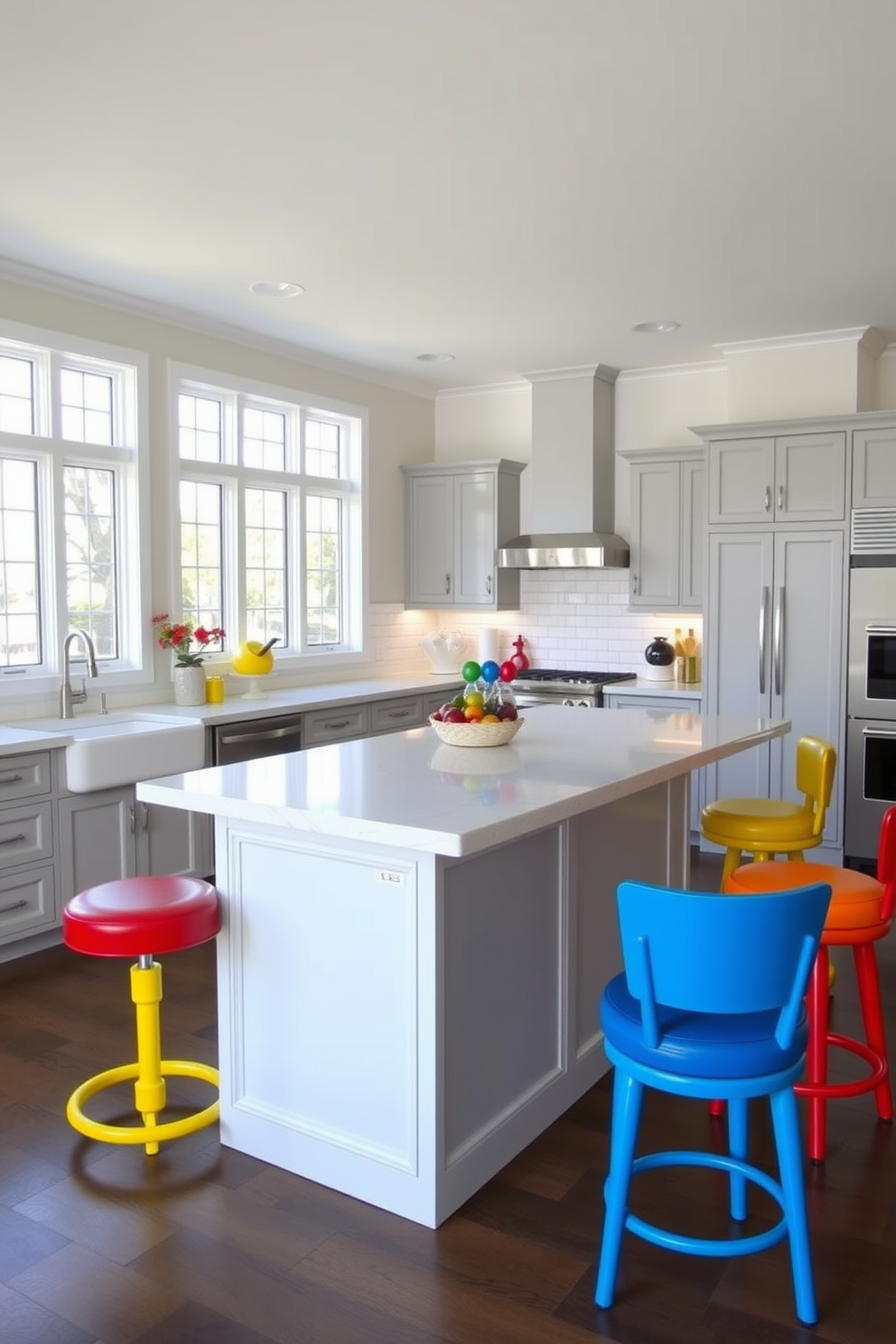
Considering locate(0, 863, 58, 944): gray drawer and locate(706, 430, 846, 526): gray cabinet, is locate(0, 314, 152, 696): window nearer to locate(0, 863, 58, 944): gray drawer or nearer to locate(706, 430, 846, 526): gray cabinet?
locate(0, 863, 58, 944): gray drawer

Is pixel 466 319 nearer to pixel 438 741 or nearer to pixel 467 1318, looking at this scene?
pixel 438 741

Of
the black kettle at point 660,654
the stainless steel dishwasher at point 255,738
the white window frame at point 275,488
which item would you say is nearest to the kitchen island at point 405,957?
the stainless steel dishwasher at point 255,738

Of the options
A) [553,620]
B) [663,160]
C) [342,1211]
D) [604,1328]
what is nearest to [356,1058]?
[342,1211]

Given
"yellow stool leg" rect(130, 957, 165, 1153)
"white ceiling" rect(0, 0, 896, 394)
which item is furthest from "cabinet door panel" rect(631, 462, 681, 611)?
"yellow stool leg" rect(130, 957, 165, 1153)

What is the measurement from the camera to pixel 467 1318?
219 centimetres

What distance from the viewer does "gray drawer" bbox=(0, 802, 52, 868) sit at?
4.16 metres

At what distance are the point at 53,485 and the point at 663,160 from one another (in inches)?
120

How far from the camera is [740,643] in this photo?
5.82 metres

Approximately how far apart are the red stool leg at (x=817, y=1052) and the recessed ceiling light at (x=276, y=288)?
3.71 m

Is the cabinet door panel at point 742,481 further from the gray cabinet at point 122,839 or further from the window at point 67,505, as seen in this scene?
the gray cabinet at point 122,839

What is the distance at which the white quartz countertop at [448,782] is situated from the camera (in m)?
2.34

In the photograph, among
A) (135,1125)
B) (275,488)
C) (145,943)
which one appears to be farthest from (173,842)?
(275,488)

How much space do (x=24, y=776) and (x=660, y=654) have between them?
12.3ft

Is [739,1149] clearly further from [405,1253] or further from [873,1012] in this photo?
[405,1253]
